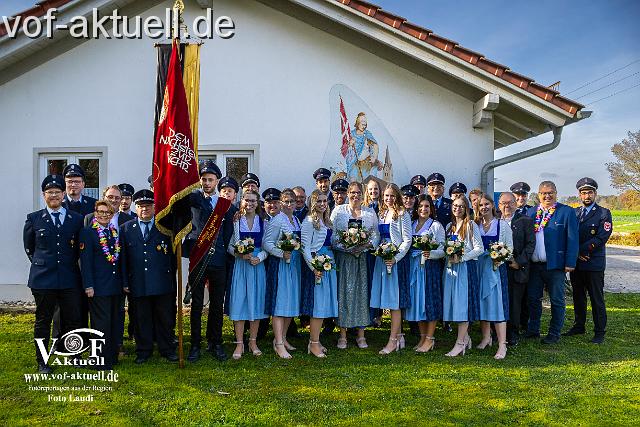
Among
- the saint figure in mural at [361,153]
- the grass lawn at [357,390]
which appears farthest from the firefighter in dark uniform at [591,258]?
the saint figure in mural at [361,153]

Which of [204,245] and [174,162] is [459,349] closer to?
[204,245]

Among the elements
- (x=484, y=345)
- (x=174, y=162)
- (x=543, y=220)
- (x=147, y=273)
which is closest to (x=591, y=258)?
(x=543, y=220)

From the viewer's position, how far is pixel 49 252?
5215 mm

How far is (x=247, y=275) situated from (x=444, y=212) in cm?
312

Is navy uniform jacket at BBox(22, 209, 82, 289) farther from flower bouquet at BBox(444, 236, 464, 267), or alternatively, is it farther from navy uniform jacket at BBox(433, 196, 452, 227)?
navy uniform jacket at BBox(433, 196, 452, 227)

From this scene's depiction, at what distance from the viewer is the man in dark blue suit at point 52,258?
5.21 m

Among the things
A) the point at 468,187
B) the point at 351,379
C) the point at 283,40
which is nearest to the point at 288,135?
the point at 283,40

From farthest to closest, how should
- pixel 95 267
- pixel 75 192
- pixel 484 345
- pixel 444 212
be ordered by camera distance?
pixel 444 212
pixel 484 345
pixel 75 192
pixel 95 267

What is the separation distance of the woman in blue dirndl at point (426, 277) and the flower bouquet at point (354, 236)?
0.73m

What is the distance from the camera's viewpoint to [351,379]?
5133 millimetres

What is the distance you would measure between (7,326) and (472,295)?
6879mm

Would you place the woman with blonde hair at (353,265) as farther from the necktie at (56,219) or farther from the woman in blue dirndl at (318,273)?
the necktie at (56,219)

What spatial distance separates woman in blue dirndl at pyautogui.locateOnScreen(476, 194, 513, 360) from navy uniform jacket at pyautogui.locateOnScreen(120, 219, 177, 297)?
3.89 meters

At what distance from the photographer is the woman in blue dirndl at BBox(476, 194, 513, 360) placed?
20.0 feet
